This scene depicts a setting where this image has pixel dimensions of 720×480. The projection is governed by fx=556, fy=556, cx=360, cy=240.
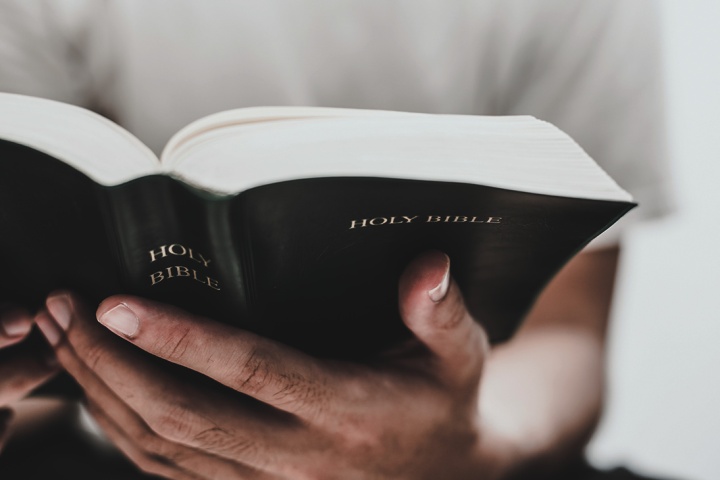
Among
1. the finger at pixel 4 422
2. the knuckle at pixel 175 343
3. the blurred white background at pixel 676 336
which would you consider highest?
the knuckle at pixel 175 343

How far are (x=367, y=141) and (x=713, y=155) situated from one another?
981 millimetres

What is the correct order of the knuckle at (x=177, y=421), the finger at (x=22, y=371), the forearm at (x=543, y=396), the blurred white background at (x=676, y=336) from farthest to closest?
the blurred white background at (x=676, y=336)
the forearm at (x=543, y=396)
the finger at (x=22, y=371)
the knuckle at (x=177, y=421)

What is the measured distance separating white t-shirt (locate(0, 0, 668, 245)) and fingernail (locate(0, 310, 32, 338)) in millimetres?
251

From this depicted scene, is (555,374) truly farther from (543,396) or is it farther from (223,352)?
(223,352)

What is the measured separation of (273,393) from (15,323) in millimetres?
251

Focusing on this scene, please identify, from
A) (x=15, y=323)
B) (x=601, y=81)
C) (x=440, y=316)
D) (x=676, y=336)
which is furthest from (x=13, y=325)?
(x=676, y=336)

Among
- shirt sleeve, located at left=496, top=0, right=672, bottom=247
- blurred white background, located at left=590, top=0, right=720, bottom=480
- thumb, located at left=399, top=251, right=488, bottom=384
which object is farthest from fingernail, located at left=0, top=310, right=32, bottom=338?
blurred white background, located at left=590, top=0, right=720, bottom=480

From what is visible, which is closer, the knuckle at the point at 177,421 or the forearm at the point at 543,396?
the knuckle at the point at 177,421

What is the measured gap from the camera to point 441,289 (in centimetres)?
41

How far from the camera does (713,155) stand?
3.41 feet

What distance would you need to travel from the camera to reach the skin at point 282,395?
0.38 m

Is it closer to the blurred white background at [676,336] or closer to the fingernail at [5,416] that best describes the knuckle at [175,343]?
the fingernail at [5,416]

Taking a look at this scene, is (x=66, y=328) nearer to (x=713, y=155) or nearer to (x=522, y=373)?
(x=522, y=373)

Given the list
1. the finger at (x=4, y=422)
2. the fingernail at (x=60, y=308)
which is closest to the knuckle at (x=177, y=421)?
the fingernail at (x=60, y=308)
